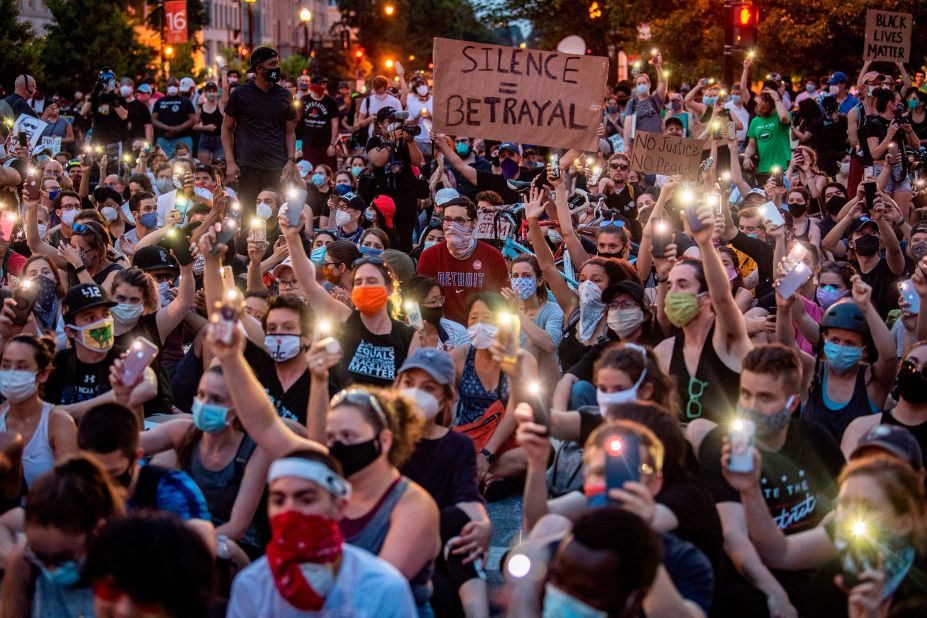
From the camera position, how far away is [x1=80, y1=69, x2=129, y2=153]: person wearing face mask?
19.3 metres

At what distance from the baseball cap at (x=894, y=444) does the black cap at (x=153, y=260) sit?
5384mm

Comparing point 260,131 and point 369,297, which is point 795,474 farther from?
point 260,131

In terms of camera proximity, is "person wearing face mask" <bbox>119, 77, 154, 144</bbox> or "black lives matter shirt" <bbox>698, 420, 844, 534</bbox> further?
"person wearing face mask" <bbox>119, 77, 154, 144</bbox>

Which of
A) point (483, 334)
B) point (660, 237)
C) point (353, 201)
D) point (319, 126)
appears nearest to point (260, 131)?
point (353, 201)

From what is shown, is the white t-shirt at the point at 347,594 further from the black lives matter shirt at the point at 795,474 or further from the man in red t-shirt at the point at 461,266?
the man in red t-shirt at the point at 461,266

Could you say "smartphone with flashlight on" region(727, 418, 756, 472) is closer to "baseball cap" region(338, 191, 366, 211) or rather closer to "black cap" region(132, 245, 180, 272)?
"black cap" region(132, 245, 180, 272)

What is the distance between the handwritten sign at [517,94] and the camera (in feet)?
34.9

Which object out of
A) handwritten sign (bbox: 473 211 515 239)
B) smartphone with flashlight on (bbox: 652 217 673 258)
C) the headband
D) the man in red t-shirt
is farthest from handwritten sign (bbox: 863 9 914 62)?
the headband

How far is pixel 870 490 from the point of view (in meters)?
4.33

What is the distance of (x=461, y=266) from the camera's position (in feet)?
30.6

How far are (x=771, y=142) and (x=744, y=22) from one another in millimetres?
4931

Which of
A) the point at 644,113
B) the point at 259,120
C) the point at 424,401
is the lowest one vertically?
the point at 424,401

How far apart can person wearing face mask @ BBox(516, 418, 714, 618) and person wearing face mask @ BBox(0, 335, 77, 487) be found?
2267 mm

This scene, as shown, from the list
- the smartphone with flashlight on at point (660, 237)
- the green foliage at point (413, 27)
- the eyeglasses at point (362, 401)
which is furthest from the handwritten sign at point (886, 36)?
the green foliage at point (413, 27)
